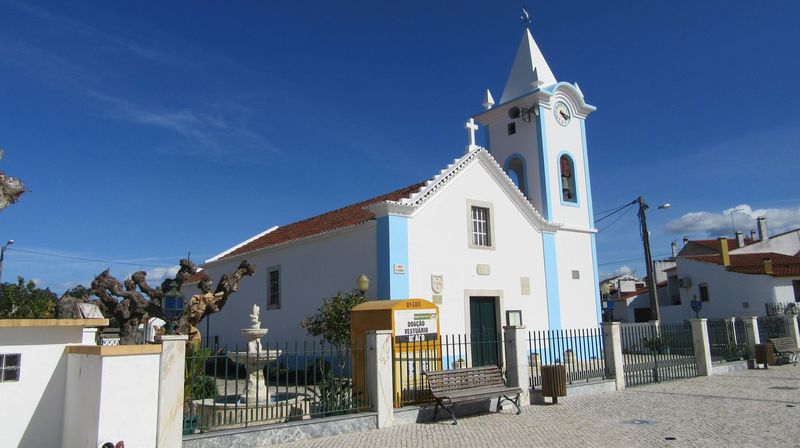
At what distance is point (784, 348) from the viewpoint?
60.7ft

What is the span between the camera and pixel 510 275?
17484 millimetres

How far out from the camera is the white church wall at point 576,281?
19.0 meters

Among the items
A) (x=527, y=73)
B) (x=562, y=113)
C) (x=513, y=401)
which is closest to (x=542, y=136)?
(x=562, y=113)

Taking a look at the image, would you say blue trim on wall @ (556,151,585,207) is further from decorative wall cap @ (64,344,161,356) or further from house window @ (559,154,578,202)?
decorative wall cap @ (64,344,161,356)

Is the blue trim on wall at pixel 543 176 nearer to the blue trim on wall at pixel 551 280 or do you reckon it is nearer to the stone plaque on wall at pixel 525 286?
the blue trim on wall at pixel 551 280

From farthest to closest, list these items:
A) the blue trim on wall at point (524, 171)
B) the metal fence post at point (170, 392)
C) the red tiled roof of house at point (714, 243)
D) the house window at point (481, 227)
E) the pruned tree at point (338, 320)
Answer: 1. the red tiled roof of house at point (714, 243)
2. the blue trim on wall at point (524, 171)
3. the house window at point (481, 227)
4. the pruned tree at point (338, 320)
5. the metal fence post at point (170, 392)

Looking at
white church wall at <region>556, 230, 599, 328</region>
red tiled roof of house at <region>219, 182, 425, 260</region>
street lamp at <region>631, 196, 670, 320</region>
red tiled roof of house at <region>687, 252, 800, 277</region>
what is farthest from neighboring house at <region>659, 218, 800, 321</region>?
red tiled roof of house at <region>219, 182, 425, 260</region>

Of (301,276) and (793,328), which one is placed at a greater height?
(301,276)

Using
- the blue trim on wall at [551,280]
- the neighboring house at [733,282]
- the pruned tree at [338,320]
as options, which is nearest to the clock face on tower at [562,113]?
the blue trim on wall at [551,280]

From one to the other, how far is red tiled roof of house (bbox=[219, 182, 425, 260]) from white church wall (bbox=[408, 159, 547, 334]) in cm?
122

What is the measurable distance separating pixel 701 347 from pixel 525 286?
5.05m

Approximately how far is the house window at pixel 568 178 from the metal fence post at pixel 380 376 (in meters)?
12.5

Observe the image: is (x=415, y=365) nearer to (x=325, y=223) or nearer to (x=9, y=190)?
(x=9, y=190)

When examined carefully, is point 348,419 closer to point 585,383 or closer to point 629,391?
point 585,383
